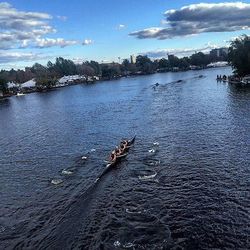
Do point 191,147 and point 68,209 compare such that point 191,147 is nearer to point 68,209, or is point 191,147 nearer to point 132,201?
point 132,201

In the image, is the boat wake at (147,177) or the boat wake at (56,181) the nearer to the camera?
the boat wake at (147,177)

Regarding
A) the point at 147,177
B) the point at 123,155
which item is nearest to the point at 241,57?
the point at 123,155

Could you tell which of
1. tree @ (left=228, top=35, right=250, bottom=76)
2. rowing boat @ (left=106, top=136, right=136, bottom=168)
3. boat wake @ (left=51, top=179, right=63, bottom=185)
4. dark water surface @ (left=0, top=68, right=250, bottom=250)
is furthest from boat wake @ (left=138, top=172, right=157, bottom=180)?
tree @ (left=228, top=35, right=250, bottom=76)

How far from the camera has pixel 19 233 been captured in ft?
122

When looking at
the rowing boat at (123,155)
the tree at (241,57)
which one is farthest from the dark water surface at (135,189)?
the tree at (241,57)

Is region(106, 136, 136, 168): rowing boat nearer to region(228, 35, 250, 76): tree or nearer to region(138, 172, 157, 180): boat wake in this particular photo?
region(138, 172, 157, 180): boat wake

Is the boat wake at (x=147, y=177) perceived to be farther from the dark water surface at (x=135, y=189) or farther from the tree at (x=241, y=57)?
the tree at (x=241, y=57)

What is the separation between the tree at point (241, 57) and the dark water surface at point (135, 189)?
8787cm

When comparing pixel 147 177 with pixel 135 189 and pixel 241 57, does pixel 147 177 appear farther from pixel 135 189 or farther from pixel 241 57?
pixel 241 57

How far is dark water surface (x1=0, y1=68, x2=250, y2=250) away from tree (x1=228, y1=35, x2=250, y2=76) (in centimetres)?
8787

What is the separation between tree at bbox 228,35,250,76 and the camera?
16550 cm

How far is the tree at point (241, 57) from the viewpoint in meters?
166

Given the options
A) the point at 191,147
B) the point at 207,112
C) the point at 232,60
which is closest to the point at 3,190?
the point at 191,147

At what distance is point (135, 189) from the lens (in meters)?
45.5
